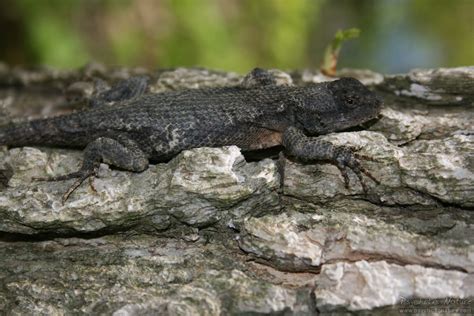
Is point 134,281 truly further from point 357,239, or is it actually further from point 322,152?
point 322,152

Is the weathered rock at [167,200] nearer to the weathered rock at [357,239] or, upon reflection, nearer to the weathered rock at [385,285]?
the weathered rock at [357,239]

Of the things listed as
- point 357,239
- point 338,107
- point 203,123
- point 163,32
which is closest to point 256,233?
point 357,239

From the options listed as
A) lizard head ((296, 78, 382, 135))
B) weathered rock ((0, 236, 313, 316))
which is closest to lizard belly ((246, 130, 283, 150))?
lizard head ((296, 78, 382, 135))

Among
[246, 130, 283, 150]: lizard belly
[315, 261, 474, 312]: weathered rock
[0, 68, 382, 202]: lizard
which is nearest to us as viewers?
[315, 261, 474, 312]: weathered rock

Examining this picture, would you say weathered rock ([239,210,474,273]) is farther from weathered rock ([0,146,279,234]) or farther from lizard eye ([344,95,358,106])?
lizard eye ([344,95,358,106])

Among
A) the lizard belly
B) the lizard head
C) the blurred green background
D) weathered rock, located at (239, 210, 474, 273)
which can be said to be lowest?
weathered rock, located at (239, 210, 474, 273)

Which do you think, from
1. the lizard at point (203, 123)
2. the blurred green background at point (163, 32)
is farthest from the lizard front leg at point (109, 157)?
the blurred green background at point (163, 32)

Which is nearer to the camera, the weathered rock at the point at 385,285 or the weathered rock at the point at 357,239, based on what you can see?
the weathered rock at the point at 385,285
